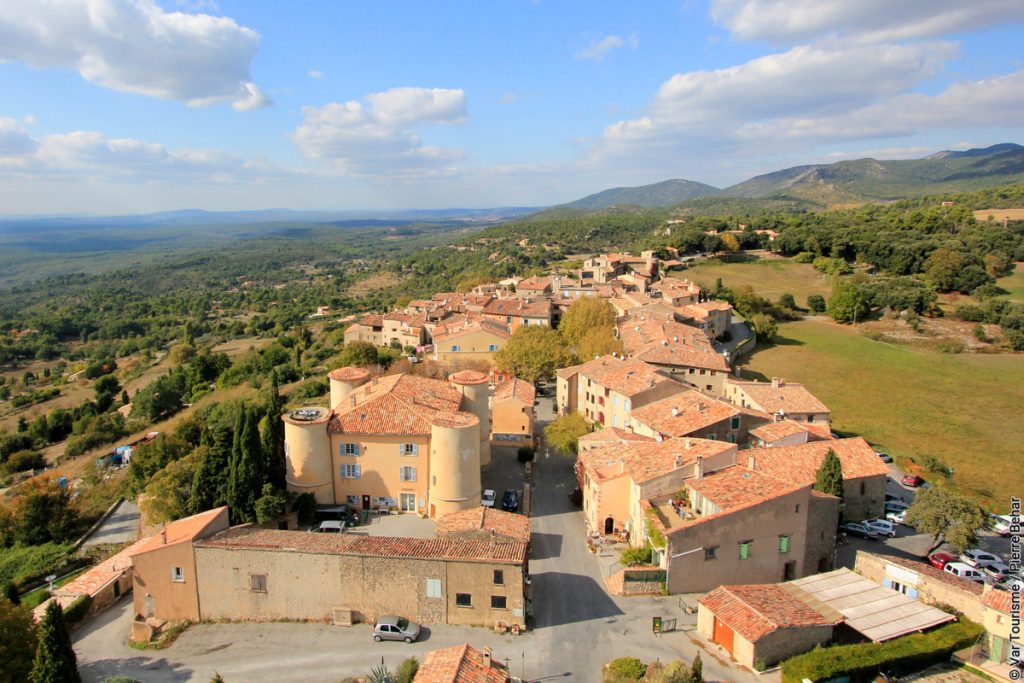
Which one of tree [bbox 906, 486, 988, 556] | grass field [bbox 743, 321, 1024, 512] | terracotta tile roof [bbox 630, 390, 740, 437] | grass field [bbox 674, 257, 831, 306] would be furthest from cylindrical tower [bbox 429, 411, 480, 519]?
grass field [bbox 674, 257, 831, 306]

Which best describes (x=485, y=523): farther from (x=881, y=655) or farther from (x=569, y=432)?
(x=881, y=655)

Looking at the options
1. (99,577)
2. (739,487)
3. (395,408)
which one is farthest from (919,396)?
(99,577)

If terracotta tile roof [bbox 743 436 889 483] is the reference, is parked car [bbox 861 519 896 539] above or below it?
below

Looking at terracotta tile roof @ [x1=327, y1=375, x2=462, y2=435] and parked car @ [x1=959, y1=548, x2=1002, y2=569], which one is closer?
parked car @ [x1=959, y1=548, x2=1002, y2=569]

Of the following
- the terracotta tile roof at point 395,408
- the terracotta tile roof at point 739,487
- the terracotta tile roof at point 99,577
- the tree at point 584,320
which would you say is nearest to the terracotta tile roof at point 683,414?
the terracotta tile roof at point 739,487

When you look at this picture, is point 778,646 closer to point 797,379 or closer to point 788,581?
point 788,581

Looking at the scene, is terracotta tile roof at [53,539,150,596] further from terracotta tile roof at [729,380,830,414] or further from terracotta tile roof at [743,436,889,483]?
terracotta tile roof at [729,380,830,414]
